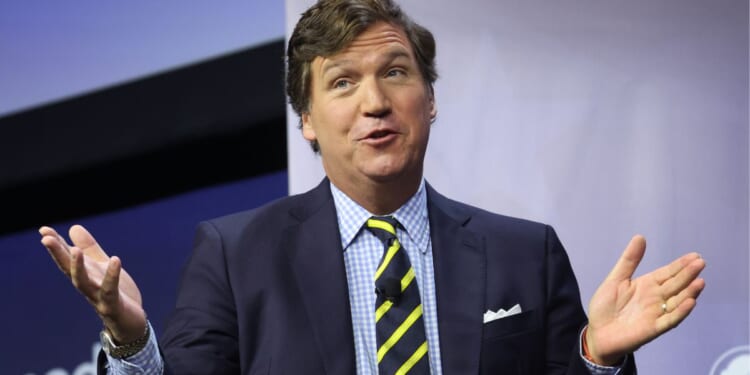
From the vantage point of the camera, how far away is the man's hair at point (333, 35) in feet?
6.83

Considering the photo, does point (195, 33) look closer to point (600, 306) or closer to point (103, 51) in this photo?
point (103, 51)

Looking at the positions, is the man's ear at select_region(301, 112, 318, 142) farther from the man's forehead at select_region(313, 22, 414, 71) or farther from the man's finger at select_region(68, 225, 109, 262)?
the man's finger at select_region(68, 225, 109, 262)

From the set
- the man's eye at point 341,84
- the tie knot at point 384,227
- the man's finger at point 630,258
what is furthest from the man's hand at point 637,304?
the man's eye at point 341,84

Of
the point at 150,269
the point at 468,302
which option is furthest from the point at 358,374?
the point at 150,269

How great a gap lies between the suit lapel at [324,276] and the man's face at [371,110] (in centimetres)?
8

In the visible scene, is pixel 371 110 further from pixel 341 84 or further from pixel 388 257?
pixel 388 257

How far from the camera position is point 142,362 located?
177 cm

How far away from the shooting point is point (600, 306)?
183 centimetres

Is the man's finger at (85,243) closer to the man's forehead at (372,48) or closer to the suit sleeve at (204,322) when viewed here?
the suit sleeve at (204,322)

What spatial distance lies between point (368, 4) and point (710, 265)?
1222mm

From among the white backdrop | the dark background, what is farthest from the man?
the dark background

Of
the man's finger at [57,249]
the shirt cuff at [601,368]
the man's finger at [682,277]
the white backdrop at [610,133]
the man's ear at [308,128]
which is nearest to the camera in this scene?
the man's finger at [57,249]

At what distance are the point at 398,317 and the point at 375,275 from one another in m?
0.10

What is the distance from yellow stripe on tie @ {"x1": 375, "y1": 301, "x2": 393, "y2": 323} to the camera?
6.37 feet
